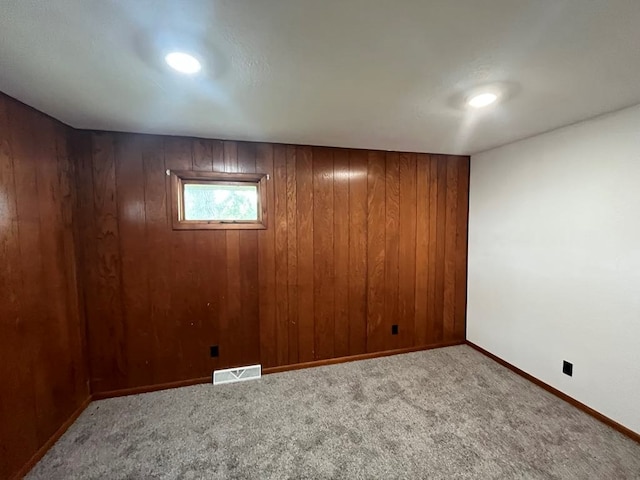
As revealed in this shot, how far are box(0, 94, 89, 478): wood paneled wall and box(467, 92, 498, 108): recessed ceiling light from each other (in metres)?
2.73

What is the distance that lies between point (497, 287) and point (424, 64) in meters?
2.49

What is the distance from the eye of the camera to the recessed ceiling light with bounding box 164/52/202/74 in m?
1.22

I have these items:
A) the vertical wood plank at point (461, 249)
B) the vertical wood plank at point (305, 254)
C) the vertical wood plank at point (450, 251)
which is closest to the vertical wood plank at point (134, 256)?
the vertical wood plank at point (305, 254)

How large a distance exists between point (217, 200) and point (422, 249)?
2238 millimetres

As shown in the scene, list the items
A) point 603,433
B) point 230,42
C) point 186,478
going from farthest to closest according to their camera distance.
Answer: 1. point 603,433
2. point 186,478
3. point 230,42

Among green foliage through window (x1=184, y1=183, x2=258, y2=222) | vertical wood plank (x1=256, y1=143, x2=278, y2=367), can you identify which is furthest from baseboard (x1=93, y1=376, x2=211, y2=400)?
green foliage through window (x1=184, y1=183, x2=258, y2=222)

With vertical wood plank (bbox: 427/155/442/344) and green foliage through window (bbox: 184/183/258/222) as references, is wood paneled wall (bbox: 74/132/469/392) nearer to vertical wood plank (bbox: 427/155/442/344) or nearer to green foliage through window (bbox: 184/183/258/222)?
vertical wood plank (bbox: 427/155/442/344)

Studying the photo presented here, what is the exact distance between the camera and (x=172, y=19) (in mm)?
1000

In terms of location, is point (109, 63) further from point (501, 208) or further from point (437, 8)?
point (501, 208)

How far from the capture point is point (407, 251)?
3068 mm

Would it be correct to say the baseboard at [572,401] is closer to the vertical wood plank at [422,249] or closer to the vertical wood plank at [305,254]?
the vertical wood plank at [422,249]

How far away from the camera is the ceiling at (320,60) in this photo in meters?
0.98

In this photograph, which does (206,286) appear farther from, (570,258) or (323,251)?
(570,258)

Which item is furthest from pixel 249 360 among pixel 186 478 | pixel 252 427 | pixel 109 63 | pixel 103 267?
pixel 109 63
